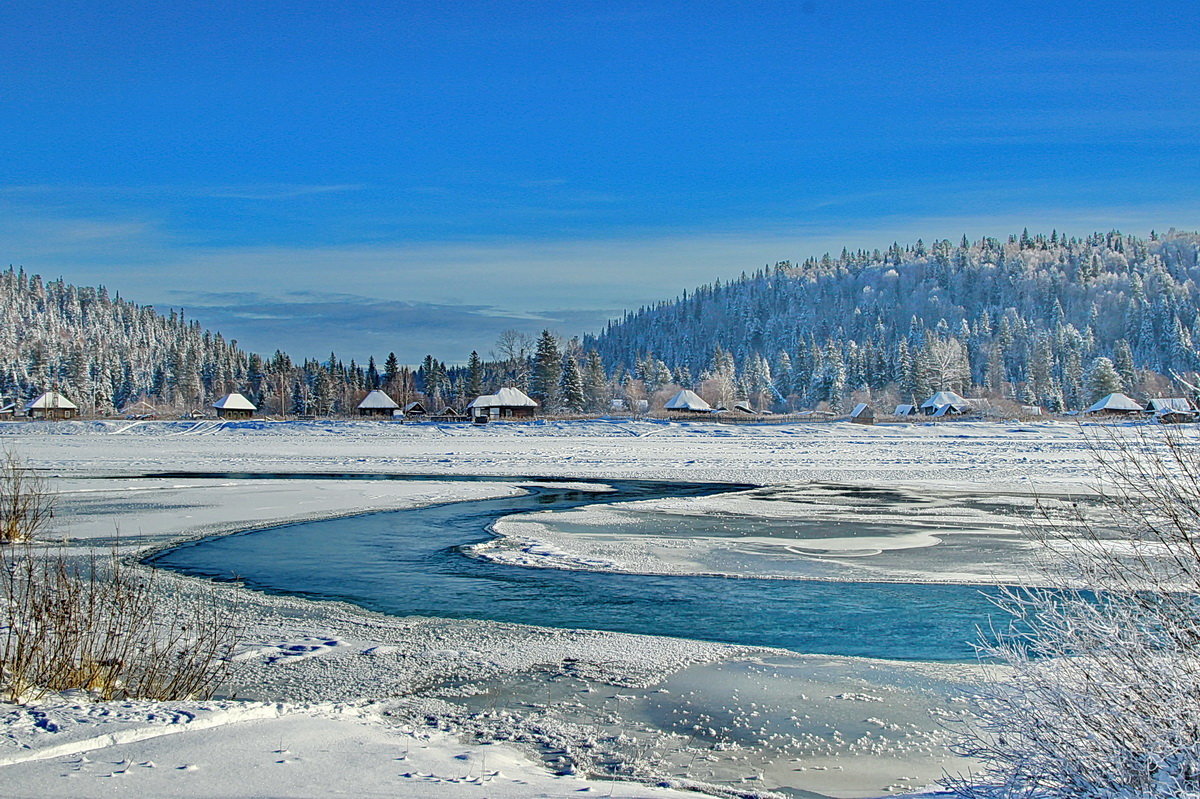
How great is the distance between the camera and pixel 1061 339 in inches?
6265

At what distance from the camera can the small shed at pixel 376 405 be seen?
103438 mm

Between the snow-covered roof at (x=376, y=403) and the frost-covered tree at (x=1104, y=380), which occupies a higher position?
the frost-covered tree at (x=1104, y=380)

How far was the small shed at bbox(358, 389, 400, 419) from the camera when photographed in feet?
339

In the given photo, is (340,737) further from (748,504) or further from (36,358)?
(36,358)

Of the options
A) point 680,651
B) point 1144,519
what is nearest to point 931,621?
point 680,651

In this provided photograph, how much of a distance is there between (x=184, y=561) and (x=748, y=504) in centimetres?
1377

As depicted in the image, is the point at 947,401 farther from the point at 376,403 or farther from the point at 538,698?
the point at 538,698

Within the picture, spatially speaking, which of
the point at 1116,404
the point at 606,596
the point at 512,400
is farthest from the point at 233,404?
the point at 606,596

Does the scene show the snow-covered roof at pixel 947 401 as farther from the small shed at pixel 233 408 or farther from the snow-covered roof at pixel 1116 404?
the small shed at pixel 233 408

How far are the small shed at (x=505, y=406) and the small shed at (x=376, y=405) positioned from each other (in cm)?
1837

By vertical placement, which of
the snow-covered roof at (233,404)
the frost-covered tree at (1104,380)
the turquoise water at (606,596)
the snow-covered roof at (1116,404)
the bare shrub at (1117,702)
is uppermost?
the frost-covered tree at (1104,380)

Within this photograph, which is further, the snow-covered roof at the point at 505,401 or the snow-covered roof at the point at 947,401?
the snow-covered roof at the point at 947,401

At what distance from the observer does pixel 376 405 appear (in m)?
103

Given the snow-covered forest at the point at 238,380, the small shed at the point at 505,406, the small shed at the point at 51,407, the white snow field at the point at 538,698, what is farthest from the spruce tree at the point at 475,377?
the white snow field at the point at 538,698
